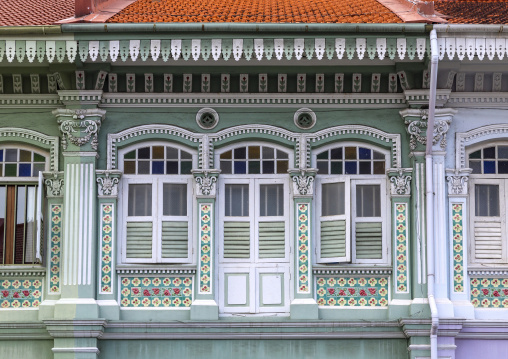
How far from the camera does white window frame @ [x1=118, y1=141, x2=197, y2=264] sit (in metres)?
18.1

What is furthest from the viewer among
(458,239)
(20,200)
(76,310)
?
(20,200)

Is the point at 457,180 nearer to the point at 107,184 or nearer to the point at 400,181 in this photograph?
the point at 400,181

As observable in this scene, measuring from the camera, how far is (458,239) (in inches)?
711

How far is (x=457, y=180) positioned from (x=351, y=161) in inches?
54.7

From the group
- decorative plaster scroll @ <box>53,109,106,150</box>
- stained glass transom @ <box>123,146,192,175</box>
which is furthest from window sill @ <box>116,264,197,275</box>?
decorative plaster scroll @ <box>53,109,106,150</box>

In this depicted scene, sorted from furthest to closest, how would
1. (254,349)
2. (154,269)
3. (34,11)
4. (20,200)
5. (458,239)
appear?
(34,11) < (20,200) < (458,239) < (154,269) < (254,349)

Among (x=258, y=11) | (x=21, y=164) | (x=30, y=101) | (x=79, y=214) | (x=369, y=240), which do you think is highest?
(x=258, y=11)

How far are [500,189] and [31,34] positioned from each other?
6331mm

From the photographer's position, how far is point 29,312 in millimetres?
17891

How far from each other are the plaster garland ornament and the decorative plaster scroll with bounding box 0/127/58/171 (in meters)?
5.09

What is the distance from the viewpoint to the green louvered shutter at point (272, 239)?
18156mm

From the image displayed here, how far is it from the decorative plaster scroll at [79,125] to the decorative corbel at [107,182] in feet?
1.19

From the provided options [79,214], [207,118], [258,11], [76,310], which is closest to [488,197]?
[207,118]

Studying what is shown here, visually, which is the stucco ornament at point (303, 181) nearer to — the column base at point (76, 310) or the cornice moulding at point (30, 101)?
the column base at point (76, 310)
